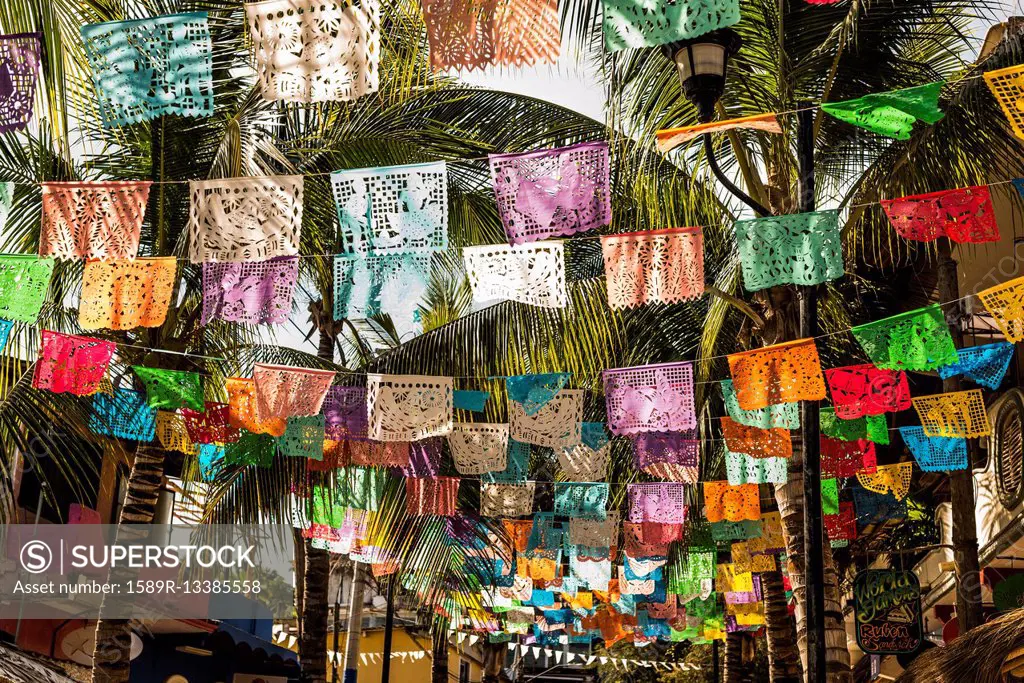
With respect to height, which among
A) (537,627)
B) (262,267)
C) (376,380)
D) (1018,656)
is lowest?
(537,627)

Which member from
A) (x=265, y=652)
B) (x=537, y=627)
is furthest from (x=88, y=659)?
(x=537, y=627)

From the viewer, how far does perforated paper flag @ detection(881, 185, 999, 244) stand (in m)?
8.24

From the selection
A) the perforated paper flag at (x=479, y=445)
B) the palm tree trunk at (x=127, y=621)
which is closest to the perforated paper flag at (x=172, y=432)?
the palm tree trunk at (x=127, y=621)

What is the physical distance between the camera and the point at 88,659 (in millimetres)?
20016

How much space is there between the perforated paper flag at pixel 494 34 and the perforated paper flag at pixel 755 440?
675cm

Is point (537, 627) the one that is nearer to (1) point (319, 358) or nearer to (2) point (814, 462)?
(1) point (319, 358)

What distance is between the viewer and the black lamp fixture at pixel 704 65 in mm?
7051

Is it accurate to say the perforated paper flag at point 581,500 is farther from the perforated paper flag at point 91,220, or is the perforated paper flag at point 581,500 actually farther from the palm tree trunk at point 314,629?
the perforated paper flag at point 91,220

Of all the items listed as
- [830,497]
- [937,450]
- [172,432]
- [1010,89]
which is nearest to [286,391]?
[172,432]

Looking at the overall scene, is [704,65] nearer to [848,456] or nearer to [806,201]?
[806,201]

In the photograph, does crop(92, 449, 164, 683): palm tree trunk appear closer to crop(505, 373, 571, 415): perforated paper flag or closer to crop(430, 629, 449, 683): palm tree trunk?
crop(505, 373, 571, 415): perforated paper flag

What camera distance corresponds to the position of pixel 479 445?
42.3ft

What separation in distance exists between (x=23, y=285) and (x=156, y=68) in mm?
2637

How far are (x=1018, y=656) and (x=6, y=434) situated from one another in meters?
9.06
